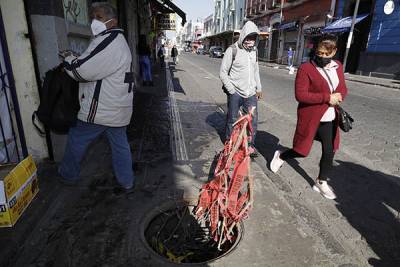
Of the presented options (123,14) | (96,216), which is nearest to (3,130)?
(96,216)

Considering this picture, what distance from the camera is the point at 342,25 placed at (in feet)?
69.8

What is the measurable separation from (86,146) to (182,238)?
143 cm

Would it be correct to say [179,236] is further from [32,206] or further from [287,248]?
A: [32,206]

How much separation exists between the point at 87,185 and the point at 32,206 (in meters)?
0.63

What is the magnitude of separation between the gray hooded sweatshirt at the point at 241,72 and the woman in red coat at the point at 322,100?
44.8 inches

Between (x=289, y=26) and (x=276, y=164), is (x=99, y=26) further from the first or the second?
(x=289, y=26)

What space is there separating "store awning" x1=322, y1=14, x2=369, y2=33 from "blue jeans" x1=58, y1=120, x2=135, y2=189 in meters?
21.1

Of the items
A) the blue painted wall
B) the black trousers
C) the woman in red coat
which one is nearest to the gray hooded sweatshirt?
the woman in red coat

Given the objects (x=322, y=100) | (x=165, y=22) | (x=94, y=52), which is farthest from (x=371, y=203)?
(x=165, y=22)

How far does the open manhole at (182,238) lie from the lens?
2.70 meters

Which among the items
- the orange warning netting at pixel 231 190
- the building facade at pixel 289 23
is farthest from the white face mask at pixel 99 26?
the building facade at pixel 289 23

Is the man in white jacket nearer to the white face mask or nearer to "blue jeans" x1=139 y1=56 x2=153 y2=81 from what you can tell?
the white face mask

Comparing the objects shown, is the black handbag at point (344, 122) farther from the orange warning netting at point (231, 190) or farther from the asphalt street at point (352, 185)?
the orange warning netting at point (231, 190)

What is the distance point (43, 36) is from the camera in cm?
351
